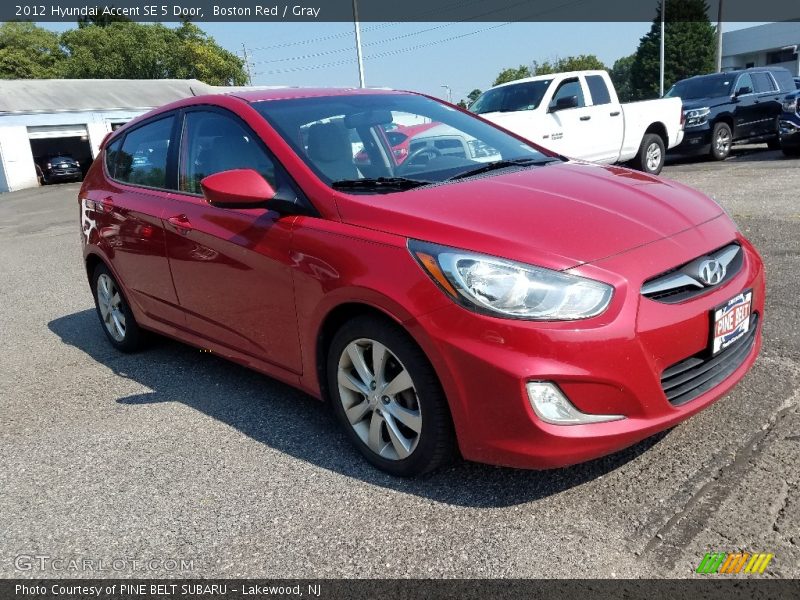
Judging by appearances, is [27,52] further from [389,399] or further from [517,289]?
[517,289]

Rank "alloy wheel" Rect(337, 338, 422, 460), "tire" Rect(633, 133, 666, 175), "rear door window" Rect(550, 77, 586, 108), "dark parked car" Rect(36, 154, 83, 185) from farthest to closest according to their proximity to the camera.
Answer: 1. "dark parked car" Rect(36, 154, 83, 185)
2. "tire" Rect(633, 133, 666, 175)
3. "rear door window" Rect(550, 77, 586, 108)
4. "alloy wheel" Rect(337, 338, 422, 460)

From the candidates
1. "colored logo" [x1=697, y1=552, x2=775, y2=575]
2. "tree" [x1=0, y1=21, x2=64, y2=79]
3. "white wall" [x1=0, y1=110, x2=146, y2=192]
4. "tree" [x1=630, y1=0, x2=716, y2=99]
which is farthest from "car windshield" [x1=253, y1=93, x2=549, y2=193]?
"tree" [x1=630, y1=0, x2=716, y2=99]

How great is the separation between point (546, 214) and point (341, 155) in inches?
42.8

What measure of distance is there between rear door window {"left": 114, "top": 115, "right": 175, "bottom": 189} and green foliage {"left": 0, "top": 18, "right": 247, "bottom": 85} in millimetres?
54084

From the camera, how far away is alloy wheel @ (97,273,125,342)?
194 inches

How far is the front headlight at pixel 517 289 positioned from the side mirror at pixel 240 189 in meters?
1.01

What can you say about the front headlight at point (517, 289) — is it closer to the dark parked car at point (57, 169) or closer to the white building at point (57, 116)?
the white building at point (57, 116)

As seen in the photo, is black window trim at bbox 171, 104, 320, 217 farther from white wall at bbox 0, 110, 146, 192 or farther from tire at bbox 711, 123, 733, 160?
white wall at bbox 0, 110, 146, 192

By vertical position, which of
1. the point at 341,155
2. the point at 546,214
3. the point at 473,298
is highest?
the point at 341,155

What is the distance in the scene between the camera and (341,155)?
10.9 feet

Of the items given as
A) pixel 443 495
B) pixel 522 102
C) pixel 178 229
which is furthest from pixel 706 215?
pixel 522 102

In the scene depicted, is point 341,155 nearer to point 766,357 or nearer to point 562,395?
point 562,395

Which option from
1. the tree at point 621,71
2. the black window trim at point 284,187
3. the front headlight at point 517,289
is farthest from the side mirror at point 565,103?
the tree at point 621,71

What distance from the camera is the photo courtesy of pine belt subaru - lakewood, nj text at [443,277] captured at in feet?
7.97
